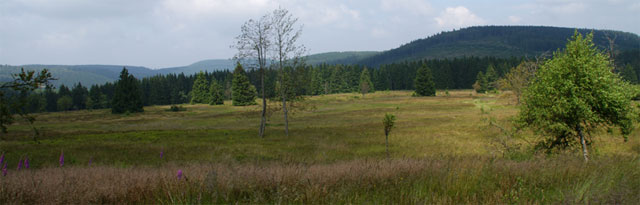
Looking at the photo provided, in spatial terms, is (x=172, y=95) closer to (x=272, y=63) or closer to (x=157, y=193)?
(x=272, y=63)

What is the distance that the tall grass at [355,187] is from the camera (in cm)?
350

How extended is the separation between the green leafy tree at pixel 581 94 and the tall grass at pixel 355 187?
5.76m

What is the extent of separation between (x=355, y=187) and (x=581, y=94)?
31.4ft

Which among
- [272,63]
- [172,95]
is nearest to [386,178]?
[272,63]

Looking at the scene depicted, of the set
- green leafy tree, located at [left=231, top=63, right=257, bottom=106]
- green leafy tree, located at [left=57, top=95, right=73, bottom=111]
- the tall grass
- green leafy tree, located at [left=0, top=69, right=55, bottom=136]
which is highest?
green leafy tree, located at [left=0, top=69, right=55, bottom=136]

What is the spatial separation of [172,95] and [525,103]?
126 metres

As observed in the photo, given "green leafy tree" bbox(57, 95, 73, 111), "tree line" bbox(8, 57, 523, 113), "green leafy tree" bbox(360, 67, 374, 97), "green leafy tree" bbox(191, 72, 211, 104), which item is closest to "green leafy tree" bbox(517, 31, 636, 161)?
"tree line" bbox(8, 57, 523, 113)

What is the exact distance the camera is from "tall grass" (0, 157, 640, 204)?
350cm

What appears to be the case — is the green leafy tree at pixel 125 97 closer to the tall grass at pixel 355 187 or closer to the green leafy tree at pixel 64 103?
the green leafy tree at pixel 64 103

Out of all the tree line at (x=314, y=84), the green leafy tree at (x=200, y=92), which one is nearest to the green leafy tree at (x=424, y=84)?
the tree line at (x=314, y=84)

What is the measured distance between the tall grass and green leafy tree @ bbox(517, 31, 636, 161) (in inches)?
227

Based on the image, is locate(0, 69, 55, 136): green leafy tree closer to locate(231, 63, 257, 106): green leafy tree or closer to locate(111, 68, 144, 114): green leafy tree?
locate(231, 63, 257, 106): green leafy tree

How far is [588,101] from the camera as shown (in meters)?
9.85

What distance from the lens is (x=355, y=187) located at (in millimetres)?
4043
